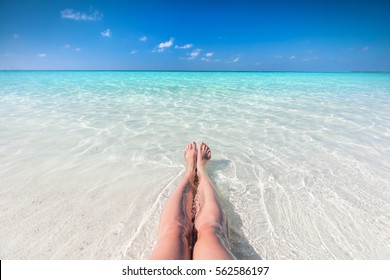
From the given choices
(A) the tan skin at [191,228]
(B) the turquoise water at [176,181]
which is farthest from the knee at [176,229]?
(B) the turquoise water at [176,181]

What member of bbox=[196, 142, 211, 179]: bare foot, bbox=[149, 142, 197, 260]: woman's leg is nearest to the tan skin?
bbox=[149, 142, 197, 260]: woman's leg

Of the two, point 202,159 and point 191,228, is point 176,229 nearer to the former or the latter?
point 191,228

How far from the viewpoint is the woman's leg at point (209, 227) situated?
1225 mm

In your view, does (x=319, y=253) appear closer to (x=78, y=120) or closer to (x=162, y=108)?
(x=78, y=120)

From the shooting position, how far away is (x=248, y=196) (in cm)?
216

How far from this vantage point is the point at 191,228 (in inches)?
61.3

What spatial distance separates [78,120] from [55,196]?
9.88 feet

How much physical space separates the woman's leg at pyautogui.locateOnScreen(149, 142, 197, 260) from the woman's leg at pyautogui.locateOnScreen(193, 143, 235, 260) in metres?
0.07

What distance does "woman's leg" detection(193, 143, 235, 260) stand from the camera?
1.22 meters

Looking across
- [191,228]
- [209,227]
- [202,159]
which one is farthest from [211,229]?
[202,159]

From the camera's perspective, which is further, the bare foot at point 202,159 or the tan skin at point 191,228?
the bare foot at point 202,159

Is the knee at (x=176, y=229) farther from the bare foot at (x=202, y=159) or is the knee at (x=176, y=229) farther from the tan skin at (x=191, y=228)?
the bare foot at (x=202, y=159)
